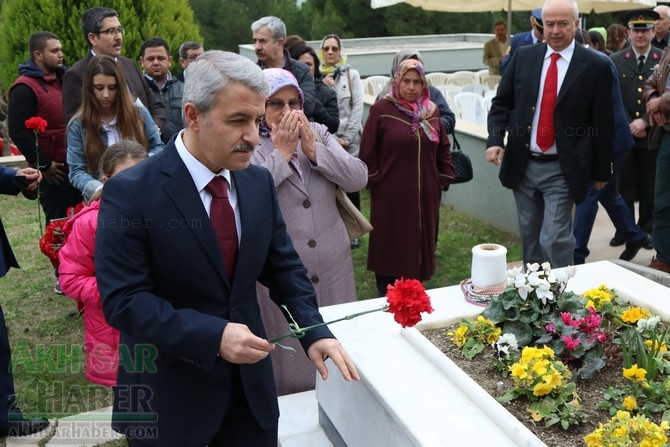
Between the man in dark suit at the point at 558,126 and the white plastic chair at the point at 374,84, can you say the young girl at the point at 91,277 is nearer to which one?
the man in dark suit at the point at 558,126

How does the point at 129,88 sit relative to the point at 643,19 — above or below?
below

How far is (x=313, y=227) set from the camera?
13.0 ft

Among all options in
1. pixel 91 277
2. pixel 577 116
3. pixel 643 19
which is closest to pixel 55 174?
pixel 91 277

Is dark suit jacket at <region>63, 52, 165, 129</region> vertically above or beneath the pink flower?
above

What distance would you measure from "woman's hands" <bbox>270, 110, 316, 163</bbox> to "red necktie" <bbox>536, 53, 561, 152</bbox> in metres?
1.96

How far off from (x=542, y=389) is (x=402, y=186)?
2.79m

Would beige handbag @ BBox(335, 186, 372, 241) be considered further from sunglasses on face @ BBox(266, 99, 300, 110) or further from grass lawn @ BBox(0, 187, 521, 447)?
grass lawn @ BBox(0, 187, 521, 447)

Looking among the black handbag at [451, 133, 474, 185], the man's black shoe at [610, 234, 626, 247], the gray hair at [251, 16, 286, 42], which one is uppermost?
the gray hair at [251, 16, 286, 42]

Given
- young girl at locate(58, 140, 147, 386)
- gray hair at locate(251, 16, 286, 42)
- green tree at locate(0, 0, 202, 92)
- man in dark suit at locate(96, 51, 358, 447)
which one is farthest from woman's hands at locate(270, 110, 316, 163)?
green tree at locate(0, 0, 202, 92)

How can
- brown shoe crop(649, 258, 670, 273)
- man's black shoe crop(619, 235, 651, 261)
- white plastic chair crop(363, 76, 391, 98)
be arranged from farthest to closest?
white plastic chair crop(363, 76, 391, 98) < man's black shoe crop(619, 235, 651, 261) < brown shoe crop(649, 258, 670, 273)

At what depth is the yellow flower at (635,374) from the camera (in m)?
2.81

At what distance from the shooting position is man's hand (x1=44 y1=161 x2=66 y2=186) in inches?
223

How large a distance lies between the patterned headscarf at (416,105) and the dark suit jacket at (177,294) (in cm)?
285

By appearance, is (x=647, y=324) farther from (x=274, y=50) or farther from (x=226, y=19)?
(x=226, y=19)
